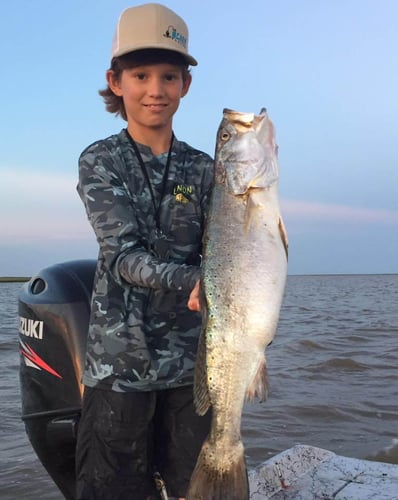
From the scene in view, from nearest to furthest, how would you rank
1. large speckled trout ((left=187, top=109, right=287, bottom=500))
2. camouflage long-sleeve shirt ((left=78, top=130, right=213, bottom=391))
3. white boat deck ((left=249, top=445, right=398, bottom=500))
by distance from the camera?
large speckled trout ((left=187, top=109, right=287, bottom=500)), camouflage long-sleeve shirt ((left=78, top=130, right=213, bottom=391)), white boat deck ((left=249, top=445, right=398, bottom=500))

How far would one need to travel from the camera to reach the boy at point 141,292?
2.93m

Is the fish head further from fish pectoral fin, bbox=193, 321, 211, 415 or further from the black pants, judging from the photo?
the black pants

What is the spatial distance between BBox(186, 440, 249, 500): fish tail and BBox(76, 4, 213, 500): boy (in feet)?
1.48

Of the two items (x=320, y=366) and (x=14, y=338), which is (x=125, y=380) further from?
(x=14, y=338)

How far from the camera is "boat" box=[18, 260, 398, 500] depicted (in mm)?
3484

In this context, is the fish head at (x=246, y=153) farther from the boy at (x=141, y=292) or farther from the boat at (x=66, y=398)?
the boat at (x=66, y=398)

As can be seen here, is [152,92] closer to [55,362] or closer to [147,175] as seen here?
[147,175]

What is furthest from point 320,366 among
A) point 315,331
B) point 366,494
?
point 366,494

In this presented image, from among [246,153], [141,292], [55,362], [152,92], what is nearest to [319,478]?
[55,362]

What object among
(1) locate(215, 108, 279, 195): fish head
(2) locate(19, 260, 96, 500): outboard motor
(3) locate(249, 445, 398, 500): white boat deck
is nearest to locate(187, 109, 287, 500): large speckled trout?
(1) locate(215, 108, 279, 195): fish head

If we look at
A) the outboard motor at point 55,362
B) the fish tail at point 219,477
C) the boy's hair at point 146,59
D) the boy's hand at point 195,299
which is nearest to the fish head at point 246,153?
the boy's hand at point 195,299

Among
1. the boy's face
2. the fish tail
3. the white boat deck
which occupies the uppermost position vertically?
the boy's face

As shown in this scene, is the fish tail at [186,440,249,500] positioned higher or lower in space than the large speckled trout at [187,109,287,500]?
Result: lower

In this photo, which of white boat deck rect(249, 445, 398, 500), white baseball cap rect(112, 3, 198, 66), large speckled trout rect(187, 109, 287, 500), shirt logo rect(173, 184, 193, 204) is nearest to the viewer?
large speckled trout rect(187, 109, 287, 500)
